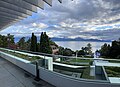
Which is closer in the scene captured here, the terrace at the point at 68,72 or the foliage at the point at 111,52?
the terrace at the point at 68,72

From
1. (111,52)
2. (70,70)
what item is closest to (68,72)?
(70,70)

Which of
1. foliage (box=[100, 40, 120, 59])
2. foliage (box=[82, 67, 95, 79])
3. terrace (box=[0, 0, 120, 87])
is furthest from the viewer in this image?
foliage (box=[100, 40, 120, 59])

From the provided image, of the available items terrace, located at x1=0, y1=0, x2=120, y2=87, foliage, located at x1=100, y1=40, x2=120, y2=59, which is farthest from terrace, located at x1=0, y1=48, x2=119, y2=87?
foliage, located at x1=100, y1=40, x2=120, y2=59

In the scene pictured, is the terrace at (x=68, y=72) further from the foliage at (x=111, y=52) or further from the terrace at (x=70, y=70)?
the foliage at (x=111, y=52)

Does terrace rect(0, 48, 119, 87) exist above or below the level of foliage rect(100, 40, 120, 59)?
above

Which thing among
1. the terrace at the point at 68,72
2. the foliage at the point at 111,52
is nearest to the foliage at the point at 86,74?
the terrace at the point at 68,72

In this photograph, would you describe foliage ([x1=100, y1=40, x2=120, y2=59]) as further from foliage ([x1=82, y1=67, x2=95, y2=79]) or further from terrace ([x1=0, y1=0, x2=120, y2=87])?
foliage ([x1=82, y1=67, x2=95, y2=79])

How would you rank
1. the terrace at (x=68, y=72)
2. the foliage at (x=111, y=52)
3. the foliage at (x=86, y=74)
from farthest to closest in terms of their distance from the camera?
the foliage at (x=111, y=52) → the foliage at (x=86, y=74) → the terrace at (x=68, y=72)

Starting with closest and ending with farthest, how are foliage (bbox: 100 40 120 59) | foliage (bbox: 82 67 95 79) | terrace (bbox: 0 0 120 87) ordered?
terrace (bbox: 0 0 120 87), foliage (bbox: 82 67 95 79), foliage (bbox: 100 40 120 59)

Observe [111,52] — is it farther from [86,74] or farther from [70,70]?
[86,74]

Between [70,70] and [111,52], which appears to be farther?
[111,52]

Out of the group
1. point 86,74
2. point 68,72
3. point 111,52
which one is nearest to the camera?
point 86,74

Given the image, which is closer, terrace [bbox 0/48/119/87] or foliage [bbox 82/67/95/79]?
terrace [bbox 0/48/119/87]

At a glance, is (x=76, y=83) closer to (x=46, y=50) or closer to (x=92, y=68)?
(x=92, y=68)
